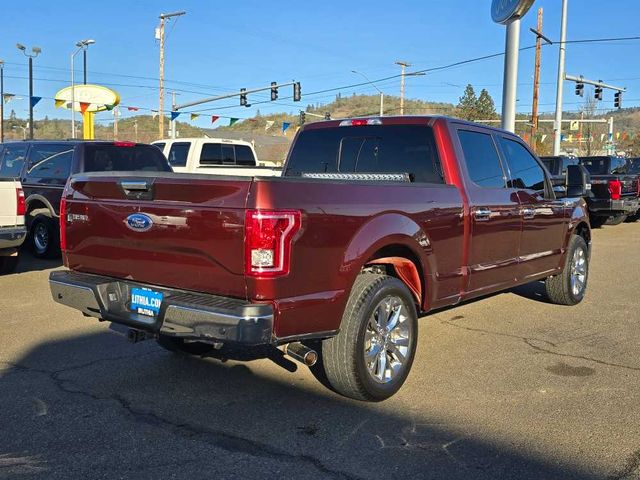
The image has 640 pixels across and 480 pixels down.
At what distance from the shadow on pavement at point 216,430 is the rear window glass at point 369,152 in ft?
6.44

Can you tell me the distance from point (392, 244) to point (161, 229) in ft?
5.21

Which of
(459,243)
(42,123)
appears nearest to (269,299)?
(459,243)

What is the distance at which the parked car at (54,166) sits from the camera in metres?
9.59

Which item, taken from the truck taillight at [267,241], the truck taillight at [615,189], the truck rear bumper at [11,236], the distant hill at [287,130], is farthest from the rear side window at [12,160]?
the distant hill at [287,130]

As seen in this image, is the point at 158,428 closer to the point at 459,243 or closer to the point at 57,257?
the point at 459,243

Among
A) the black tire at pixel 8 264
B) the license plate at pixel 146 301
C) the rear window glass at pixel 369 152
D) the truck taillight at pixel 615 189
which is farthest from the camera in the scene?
the truck taillight at pixel 615 189

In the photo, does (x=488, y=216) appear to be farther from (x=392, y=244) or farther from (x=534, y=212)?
(x=392, y=244)

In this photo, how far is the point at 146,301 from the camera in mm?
3914

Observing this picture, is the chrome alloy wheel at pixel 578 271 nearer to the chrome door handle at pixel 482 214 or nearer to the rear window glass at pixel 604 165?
the chrome door handle at pixel 482 214

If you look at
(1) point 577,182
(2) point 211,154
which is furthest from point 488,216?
(2) point 211,154

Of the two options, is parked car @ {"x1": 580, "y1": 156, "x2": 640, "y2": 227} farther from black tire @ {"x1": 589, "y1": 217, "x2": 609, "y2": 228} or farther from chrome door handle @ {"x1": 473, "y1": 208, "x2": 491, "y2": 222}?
chrome door handle @ {"x1": 473, "y1": 208, "x2": 491, "y2": 222}

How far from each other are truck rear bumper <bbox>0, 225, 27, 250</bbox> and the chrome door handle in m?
6.24

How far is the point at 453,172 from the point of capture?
513 cm

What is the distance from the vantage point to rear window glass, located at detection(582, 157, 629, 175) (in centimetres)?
1861
